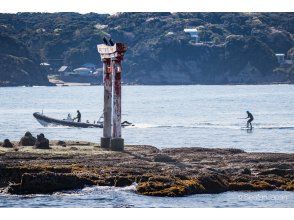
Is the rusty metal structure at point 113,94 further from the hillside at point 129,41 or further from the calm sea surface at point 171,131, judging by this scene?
the hillside at point 129,41

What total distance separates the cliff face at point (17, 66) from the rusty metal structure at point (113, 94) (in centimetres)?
9656

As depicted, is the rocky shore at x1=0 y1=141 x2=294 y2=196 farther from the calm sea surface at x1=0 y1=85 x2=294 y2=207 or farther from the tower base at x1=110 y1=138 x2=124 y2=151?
the calm sea surface at x1=0 y1=85 x2=294 y2=207

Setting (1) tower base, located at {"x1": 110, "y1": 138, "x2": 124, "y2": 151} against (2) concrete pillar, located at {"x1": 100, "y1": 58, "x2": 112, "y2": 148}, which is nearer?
(1) tower base, located at {"x1": 110, "y1": 138, "x2": 124, "y2": 151}

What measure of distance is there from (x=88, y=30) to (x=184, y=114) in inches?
2653

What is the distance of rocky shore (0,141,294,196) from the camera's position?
4488cm

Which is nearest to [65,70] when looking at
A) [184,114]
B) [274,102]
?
[274,102]

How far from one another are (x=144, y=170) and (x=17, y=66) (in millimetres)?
121933

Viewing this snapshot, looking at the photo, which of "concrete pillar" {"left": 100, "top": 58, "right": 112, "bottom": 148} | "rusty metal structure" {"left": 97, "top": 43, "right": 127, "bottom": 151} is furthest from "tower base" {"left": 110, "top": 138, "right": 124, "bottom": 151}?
"concrete pillar" {"left": 100, "top": 58, "right": 112, "bottom": 148}

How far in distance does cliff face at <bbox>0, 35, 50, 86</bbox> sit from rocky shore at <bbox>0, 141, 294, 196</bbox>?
101 metres

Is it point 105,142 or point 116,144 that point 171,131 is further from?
point 116,144

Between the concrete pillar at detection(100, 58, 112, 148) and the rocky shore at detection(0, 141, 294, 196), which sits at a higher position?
the concrete pillar at detection(100, 58, 112, 148)

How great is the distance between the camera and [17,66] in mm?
168500

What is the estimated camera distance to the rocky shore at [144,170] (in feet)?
147

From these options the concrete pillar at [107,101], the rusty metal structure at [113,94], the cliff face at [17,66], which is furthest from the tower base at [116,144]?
the cliff face at [17,66]
